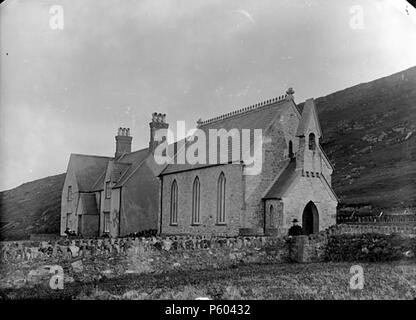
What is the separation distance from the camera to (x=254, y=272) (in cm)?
1659

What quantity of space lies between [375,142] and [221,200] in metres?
49.6

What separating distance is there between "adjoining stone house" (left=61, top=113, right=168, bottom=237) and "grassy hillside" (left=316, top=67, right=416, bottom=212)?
23145 millimetres

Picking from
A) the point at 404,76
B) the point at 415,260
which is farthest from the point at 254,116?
the point at 404,76

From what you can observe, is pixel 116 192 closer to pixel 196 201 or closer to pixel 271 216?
pixel 196 201

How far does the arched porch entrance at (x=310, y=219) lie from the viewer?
28.5 m

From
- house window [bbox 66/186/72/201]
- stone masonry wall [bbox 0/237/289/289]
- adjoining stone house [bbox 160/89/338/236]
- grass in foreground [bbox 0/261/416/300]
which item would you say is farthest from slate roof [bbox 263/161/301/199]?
house window [bbox 66/186/72/201]

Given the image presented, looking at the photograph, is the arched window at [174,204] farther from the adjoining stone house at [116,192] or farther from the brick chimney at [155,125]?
the brick chimney at [155,125]

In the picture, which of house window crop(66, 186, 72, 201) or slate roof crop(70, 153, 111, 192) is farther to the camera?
house window crop(66, 186, 72, 201)

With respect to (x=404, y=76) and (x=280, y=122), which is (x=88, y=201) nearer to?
(x=280, y=122)

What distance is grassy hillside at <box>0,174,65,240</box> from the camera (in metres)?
47.1

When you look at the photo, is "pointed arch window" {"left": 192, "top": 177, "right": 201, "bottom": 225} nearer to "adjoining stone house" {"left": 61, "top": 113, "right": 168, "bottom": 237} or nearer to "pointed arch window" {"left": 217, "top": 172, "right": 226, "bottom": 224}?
"pointed arch window" {"left": 217, "top": 172, "right": 226, "bottom": 224}

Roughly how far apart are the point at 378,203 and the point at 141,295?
141ft

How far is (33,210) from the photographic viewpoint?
194 feet

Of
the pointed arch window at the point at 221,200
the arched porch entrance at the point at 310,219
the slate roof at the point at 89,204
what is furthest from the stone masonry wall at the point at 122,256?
the slate roof at the point at 89,204
